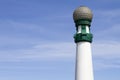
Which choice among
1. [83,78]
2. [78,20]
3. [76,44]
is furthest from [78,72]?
[78,20]

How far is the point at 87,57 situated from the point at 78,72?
2598mm

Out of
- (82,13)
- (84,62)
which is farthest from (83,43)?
(82,13)

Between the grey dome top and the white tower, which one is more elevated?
the grey dome top

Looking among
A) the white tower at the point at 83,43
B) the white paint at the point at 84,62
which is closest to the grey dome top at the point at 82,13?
the white tower at the point at 83,43

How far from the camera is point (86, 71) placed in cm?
3747

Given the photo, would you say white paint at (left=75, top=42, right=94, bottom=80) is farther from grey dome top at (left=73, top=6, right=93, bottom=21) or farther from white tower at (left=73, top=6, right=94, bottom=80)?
grey dome top at (left=73, top=6, right=93, bottom=21)

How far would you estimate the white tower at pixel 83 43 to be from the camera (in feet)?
123

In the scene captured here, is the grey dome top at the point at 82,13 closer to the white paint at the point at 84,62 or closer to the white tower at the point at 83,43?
the white tower at the point at 83,43

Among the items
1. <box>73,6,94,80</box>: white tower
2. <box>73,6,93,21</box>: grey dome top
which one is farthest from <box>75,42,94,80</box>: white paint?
<box>73,6,93,21</box>: grey dome top

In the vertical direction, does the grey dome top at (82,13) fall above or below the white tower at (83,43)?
above

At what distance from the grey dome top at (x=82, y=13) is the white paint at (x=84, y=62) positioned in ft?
13.0

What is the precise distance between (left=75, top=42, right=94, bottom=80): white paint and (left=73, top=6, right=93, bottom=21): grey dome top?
395cm

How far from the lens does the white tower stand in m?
37.6

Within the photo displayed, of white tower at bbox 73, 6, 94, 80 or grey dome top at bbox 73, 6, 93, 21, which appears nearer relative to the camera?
white tower at bbox 73, 6, 94, 80
